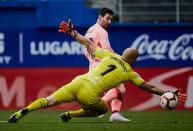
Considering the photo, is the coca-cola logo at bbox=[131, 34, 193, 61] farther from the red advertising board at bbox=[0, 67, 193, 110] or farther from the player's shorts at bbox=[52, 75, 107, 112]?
the player's shorts at bbox=[52, 75, 107, 112]

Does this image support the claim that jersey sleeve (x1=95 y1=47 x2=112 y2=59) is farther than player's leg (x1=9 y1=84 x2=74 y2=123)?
Yes

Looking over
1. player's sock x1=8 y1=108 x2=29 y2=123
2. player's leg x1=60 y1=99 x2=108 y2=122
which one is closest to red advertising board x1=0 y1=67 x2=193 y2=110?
player's leg x1=60 y1=99 x2=108 y2=122

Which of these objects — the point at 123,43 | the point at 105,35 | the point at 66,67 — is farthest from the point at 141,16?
the point at 105,35

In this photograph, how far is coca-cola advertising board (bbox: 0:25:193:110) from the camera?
2073 cm

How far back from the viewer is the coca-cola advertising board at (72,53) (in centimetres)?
2073

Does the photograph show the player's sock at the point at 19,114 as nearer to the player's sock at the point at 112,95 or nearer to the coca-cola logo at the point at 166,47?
the player's sock at the point at 112,95

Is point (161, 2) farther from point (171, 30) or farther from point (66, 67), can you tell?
point (66, 67)

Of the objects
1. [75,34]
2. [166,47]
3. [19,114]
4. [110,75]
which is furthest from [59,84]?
[19,114]

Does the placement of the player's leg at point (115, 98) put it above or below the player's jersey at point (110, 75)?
below

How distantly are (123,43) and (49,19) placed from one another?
2.27 m

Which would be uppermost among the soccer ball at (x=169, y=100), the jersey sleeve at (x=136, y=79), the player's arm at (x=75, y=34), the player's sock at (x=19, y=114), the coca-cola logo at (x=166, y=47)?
the coca-cola logo at (x=166, y=47)

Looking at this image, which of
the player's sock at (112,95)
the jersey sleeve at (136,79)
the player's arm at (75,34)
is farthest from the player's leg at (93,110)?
the player's sock at (112,95)

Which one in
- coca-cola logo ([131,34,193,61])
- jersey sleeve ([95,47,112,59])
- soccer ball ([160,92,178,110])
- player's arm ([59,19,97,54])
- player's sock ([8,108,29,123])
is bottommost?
player's sock ([8,108,29,123])

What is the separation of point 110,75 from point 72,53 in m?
9.25
